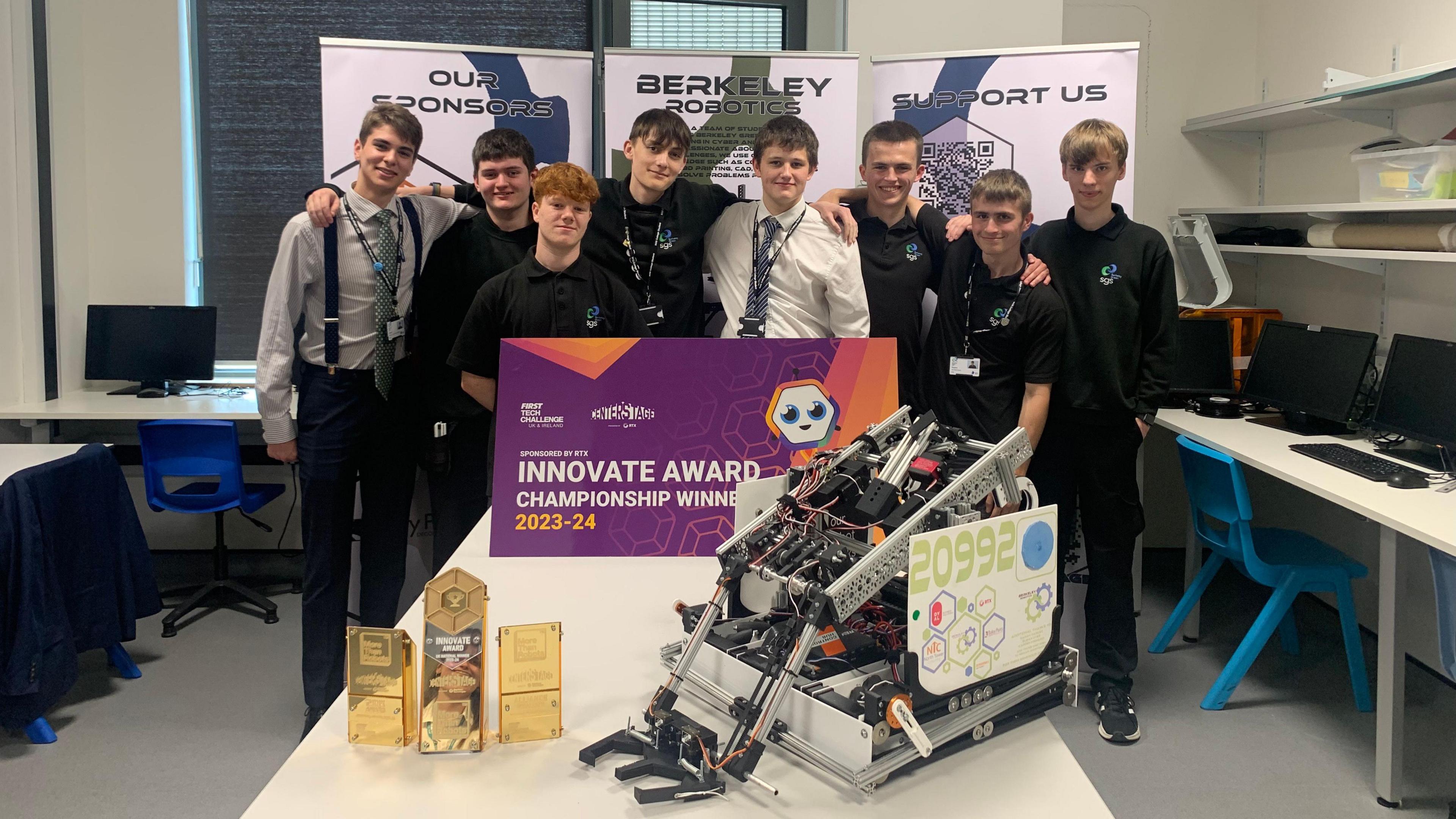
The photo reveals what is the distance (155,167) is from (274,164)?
1.75ft

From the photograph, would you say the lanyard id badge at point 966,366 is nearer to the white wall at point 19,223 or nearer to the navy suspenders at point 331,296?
the navy suspenders at point 331,296

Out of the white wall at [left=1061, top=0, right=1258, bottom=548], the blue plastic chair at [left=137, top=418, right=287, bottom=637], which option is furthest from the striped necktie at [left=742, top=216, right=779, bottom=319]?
the white wall at [left=1061, top=0, right=1258, bottom=548]

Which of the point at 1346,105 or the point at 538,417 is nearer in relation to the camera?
the point at 538,417

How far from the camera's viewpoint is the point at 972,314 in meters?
3.21

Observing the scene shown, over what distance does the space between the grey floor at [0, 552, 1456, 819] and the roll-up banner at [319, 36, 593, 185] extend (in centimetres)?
197

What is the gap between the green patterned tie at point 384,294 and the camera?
3.28m

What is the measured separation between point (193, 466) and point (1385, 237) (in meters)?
4.59

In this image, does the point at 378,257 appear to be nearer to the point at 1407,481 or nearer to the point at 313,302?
the point at 313,302

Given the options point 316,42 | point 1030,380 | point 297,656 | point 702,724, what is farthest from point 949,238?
point 316,42

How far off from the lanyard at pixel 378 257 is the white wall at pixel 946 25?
2.13 m

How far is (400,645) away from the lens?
4.98ft

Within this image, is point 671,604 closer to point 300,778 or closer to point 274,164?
point 300,778

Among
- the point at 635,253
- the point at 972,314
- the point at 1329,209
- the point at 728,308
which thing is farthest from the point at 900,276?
the point at 1329,209

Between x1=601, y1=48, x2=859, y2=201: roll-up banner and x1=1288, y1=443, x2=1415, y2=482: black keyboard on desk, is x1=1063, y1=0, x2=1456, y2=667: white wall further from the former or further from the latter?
x1=601, y1=48, x2=859, y2=201: roll-up banner
